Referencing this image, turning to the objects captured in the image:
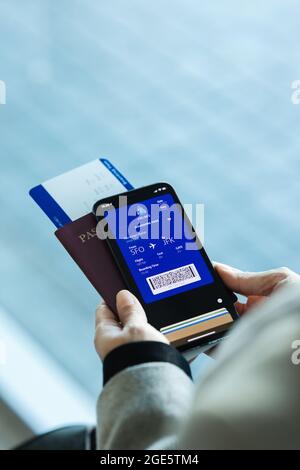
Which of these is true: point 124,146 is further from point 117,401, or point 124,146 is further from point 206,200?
point 117,401

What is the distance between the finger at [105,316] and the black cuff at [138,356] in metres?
0.14

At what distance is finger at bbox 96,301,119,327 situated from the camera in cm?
81

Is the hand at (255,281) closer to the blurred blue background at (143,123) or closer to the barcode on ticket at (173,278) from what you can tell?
the barcode on ticket at (173,278)

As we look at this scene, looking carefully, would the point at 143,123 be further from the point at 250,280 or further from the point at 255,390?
the point at 255,390

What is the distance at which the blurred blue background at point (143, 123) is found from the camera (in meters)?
1.19

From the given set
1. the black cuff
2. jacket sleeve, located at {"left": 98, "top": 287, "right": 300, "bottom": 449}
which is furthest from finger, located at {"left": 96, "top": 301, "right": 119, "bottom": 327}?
jacket sleeve, located at {"left": 98, "top": 287, "right": 300, "bottom": 449}

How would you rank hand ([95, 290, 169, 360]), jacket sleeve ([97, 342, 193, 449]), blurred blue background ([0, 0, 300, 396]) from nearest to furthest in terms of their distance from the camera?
jacket sleeve ([97, 342, 193, 449])
hand ([95, 290, 169, 360])
blurred blue background ([0, 0, 300, 396])

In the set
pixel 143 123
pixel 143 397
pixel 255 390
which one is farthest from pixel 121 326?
pixel 143 123

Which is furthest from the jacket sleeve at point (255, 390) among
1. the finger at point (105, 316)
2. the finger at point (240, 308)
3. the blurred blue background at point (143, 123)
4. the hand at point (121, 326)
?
the blurred blue background at point (143, 123)

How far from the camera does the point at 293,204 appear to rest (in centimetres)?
A: 127

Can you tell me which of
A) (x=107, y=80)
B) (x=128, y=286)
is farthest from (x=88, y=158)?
(x=128, y=286)

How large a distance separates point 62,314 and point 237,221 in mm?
338

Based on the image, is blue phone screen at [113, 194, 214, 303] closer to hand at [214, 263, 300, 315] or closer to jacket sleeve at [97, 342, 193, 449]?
hand at [214, 263, 300, 315]

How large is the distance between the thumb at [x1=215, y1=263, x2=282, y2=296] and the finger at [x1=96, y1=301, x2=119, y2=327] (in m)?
0.16
